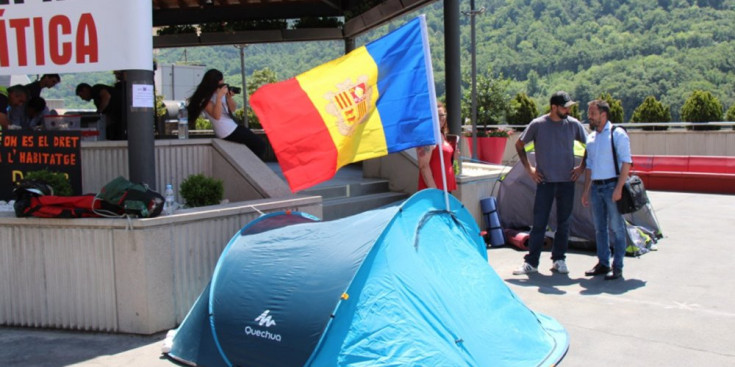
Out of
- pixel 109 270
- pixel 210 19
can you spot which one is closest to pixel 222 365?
pixel 109 270

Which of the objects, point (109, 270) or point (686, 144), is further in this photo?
point (686, 144)

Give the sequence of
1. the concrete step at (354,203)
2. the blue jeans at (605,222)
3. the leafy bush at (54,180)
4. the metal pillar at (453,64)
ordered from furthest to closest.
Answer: the metal pillar at (453,64) < the concrete step at (354,203) < the blue jeans at (605,222) < the leafy bush at (54,180)

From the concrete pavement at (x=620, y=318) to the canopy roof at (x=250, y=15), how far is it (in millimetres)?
8413

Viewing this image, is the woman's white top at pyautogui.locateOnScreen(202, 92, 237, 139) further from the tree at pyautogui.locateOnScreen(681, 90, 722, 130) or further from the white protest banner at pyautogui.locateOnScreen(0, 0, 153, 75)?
the tree at pyautogui.locateOnScreen(681, 90, 722, 130)

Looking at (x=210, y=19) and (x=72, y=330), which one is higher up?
(x=210, y=19)

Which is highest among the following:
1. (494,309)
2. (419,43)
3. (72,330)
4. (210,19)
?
(210,19)

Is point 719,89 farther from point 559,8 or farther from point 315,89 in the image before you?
point 315,89

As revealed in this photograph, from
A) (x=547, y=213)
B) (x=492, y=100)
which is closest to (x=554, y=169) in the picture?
(x=547, y=213)

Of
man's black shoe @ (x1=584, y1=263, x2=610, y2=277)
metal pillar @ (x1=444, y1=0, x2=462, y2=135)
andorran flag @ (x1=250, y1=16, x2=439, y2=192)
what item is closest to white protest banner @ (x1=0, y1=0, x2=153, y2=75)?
andorran flag @ (x1=250, y1=16, x2=439, y2=192)

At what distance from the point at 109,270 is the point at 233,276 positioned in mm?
1531

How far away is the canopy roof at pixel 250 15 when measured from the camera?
638 inches

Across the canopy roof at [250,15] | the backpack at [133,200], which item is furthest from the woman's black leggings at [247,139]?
the canopy roof at [250,15]

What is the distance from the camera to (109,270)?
6.19m

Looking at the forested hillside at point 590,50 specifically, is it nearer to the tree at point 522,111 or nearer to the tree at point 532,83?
the tree at point 532,83
